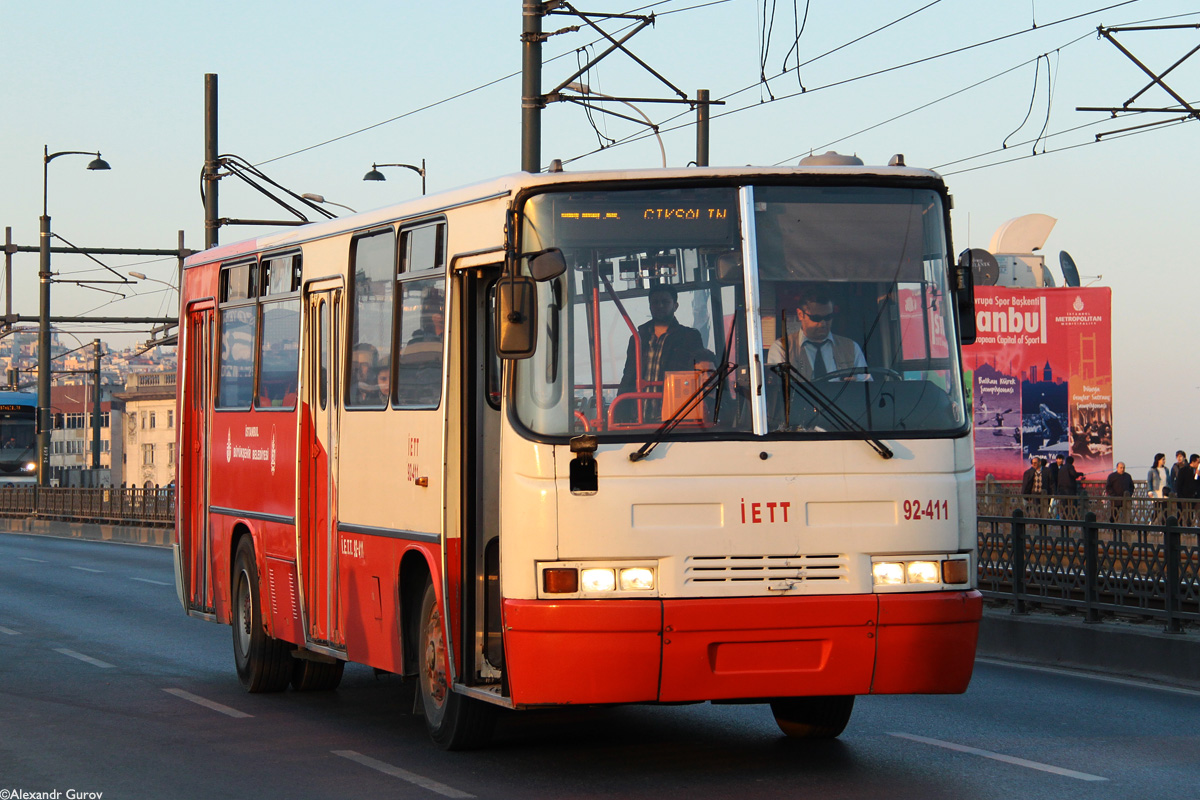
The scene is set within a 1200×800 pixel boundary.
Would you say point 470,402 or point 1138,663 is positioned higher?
point 470,402

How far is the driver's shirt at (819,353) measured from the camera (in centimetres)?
841

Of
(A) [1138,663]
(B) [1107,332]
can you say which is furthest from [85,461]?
(A) [1138,663]

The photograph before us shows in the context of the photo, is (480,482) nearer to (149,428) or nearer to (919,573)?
(919,573)

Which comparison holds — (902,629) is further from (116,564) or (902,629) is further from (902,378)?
(116,564)

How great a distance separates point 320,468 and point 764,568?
→ 384 centimetres

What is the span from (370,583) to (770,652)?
295 centimetres

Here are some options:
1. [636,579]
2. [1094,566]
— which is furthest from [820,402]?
[1094,566]

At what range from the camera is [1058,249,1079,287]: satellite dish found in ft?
155

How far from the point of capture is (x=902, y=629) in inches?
328

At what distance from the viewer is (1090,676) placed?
1335 cm

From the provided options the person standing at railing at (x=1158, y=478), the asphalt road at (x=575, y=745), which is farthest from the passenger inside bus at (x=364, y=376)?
the person standing at railing at (x=1158, y=478)

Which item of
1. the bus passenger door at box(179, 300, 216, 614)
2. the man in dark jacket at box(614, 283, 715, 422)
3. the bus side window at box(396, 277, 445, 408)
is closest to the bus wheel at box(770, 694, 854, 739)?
the man in dark jacket at box(614, 283, 715, 422)

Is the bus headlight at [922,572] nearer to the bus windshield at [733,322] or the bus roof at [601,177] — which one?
the bus windshield at [733,322]

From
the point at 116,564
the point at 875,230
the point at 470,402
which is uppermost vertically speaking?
the point at 875,230
